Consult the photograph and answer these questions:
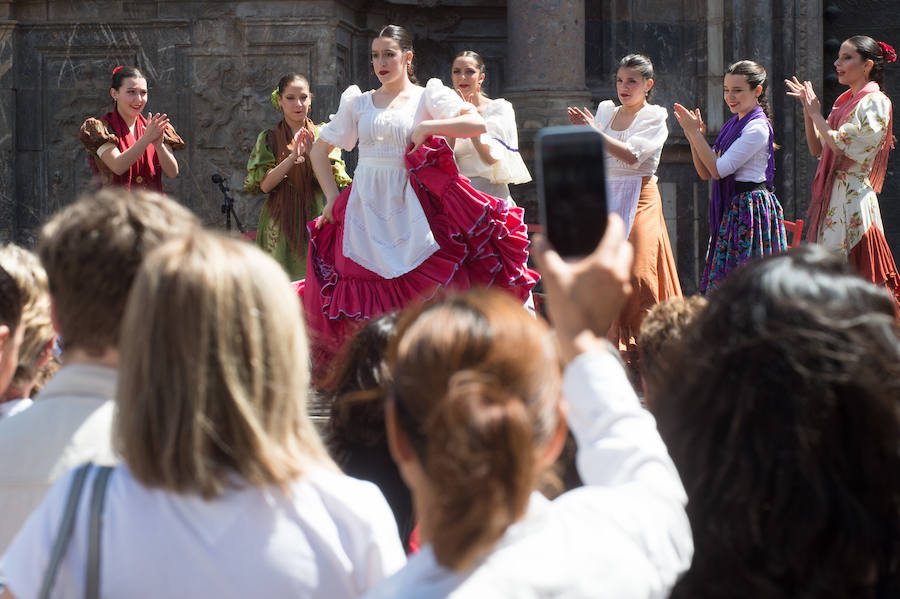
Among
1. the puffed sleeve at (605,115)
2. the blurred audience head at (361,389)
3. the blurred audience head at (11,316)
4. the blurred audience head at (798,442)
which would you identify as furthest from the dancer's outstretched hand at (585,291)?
the puffed sleeve at (605,115)

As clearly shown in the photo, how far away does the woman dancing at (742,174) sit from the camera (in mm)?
6973

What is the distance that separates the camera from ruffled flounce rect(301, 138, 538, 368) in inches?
245

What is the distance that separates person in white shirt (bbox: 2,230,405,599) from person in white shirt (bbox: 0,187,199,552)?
319 mm

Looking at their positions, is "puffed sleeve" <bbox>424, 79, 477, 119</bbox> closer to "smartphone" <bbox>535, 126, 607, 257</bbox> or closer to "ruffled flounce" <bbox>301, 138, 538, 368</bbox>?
"ruffled flounce" <bbox>301, 138, 538, 368</bbox>

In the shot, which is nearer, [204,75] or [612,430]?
[612,430]

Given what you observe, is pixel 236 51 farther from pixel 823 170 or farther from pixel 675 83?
pixel 823 170

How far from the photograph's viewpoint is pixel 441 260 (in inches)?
247

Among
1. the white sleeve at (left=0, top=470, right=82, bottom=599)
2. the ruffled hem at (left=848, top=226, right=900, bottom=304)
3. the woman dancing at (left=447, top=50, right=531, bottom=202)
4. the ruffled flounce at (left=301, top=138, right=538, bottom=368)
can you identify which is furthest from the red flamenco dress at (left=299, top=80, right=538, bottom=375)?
the white sleeve at (left=0, top=470, right=82, bottom=599)

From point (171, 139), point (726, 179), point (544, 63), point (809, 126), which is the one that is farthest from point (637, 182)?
point (171, 139)

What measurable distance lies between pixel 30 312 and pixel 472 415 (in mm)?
1440

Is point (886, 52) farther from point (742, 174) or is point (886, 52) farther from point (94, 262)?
point (94, 262)

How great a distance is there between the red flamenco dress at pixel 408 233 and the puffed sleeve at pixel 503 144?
52 centimetres

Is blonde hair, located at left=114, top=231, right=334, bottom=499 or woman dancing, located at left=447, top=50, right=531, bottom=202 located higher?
woman dancing, located at left=447, top=50, right=531, bottom=202

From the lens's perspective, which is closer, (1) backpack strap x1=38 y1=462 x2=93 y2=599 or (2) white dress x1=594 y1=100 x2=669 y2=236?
(1) backpack strap x1=38 y1=462 x2=93 y2=599
